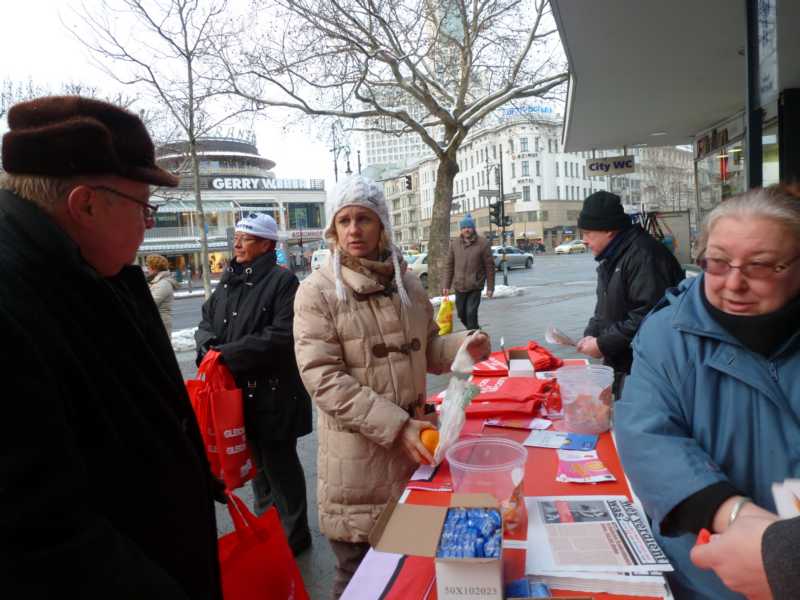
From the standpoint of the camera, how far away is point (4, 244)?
0.95 meters

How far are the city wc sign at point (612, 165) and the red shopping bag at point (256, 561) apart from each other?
11.6 meters

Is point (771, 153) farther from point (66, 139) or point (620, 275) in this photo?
point (66, 139)

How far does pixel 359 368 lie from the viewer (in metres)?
2.10

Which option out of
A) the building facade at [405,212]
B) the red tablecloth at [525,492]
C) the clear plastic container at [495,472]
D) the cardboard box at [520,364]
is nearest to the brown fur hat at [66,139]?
the red tablecloth at [525,492]

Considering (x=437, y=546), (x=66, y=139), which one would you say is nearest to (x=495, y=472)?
(x=437, y=546)

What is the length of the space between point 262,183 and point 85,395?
61809 millimetres

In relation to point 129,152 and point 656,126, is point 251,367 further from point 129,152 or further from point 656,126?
point 656,126

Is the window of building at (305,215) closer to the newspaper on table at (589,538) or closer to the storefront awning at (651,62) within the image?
the storefront awning at (651,62)

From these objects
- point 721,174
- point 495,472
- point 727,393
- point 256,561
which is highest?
point 721,174

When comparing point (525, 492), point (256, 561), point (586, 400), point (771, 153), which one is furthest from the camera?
point (771, 153)

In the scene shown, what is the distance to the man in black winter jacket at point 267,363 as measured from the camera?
3.03 metres

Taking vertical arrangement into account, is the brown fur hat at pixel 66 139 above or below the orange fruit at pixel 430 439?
above

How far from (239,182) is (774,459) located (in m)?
60.8

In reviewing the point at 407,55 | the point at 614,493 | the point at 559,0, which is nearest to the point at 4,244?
the point at 614,493
